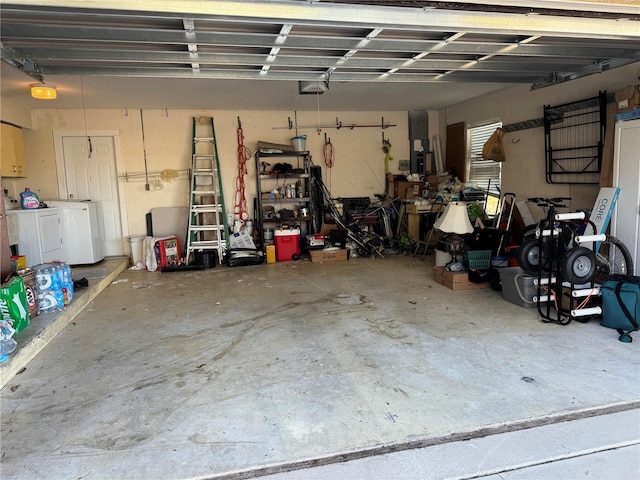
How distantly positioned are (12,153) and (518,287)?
22.3 feet

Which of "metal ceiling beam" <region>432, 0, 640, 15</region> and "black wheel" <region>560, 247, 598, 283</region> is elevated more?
"metal ceiling beam" <region>432, 0, 640, 15</region>

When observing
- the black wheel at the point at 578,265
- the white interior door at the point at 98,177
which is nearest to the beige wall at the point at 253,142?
the white interior door at the point at 98,177

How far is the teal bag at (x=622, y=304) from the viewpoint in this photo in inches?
126

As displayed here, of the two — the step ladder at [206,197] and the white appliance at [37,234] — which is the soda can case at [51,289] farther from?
the step ladder at [206,197]

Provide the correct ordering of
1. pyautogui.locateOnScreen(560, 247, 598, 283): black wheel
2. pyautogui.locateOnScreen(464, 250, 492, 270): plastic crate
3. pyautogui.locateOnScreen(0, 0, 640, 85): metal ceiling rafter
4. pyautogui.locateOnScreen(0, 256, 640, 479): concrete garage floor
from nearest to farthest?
pyautogui.locateOnScreen(0, 256, 640, 479): concrete garage floor < pyautogui.locateOnScreen(0, 0, 640, 85): metal ceiling rafter < pyautogui.locateOnScreen(560, 247, 598, 283): black wheel < pyautogui.locateOnScreen(464, 250, 492, 270): plastic crate

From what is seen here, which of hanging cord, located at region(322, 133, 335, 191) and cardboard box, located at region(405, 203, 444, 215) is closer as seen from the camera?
cardboard box, located at region(405, 203, 444, 215)

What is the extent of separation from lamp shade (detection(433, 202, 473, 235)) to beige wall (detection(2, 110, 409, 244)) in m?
3.31

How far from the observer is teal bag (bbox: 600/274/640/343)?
126 inches

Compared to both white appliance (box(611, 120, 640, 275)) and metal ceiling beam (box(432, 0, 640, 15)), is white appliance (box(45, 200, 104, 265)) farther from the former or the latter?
white appliance (box(611, 120, 640, 275))

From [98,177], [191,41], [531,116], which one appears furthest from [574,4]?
Result: [98,177]

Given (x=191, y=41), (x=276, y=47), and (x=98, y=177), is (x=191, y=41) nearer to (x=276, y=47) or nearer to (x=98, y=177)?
(x=276, y=47)

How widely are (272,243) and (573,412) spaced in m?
5.49

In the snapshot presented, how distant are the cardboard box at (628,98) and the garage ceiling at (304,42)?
1.04 ft

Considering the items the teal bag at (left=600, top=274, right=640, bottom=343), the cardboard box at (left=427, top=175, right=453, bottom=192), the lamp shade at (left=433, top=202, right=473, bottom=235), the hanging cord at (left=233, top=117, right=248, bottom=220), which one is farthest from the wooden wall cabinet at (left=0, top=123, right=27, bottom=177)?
the teal bag at (left=600, top=274, right=640, bottom=343)
